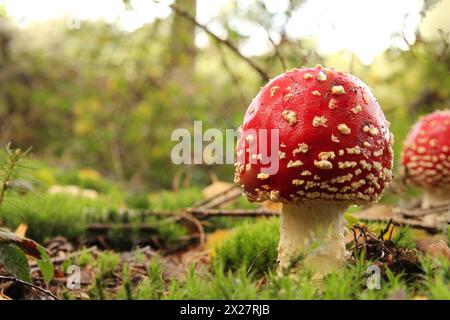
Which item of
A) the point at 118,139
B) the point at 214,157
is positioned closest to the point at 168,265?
the point at 214,157

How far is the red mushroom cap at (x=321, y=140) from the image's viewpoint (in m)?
1.72

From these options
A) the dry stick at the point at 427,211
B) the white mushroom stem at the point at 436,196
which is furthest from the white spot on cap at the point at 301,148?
the white mushroom stem at the point at 436,196

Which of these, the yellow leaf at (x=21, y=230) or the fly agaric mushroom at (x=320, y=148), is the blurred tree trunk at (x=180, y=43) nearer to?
the yellow leaf at (x=21, y=230)

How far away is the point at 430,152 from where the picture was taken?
321 centimetres

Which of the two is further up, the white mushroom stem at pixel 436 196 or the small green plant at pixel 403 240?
the white mushroom stem at pixel 436 196

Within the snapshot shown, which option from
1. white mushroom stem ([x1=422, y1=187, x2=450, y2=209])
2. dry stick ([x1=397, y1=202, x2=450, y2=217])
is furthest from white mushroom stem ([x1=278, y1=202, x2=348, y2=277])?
white mushroom stem ([x1=422, y1=187, x2=450, y2=209])

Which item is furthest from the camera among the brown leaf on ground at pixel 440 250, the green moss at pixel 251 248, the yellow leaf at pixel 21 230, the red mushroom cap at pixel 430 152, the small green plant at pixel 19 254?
the red mushroom cap at pixel 430 152

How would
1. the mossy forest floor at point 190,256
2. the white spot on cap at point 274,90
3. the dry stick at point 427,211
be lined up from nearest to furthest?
the mossy forest floor at point 190,256 < the white spot on cap at point 274,90 < the dry stick at point 427,211

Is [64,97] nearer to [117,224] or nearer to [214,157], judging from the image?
[214,157]

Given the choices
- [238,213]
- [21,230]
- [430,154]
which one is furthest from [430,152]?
[21,230]

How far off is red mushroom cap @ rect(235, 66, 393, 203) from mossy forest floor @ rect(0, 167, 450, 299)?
0.85 feet

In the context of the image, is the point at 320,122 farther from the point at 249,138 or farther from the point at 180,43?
the point at 180,43

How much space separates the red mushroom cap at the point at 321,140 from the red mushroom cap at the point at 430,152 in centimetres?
150

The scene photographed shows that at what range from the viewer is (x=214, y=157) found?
5504 millimetres
